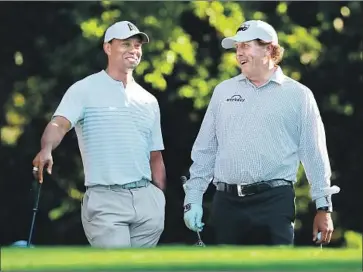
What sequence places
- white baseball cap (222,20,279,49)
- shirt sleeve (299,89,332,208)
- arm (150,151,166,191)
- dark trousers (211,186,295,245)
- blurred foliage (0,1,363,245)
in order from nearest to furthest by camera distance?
dark trousers (211,186,295,245) → shirt sleeve (299,89,332,208) → white baseball cap (222,20,279,49) → arm (150,151,166,191) → blurred foliage (0,1,363,245)

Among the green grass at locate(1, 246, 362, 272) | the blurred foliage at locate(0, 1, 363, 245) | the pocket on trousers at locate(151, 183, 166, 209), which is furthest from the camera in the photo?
the blurred foliage at locate(0, 1, 363, 245)

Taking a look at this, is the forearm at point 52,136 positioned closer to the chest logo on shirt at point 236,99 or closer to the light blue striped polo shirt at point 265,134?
the light blue striped polo shirt at point 265,134

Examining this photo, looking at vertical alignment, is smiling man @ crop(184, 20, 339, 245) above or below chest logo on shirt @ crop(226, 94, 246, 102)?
below

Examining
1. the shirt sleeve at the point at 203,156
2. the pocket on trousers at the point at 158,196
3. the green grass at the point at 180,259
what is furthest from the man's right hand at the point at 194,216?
the green grass at the point at 180,259

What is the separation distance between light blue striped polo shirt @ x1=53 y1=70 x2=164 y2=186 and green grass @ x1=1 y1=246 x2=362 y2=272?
285 cm

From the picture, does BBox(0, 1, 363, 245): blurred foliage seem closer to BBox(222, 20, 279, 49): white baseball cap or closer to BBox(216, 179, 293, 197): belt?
BBox(222, 20, 279, 49): white baseball cap

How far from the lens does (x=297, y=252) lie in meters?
3.79

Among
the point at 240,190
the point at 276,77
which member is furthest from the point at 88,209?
the point at 276,77

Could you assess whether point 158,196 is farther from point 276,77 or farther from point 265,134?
point 276,77

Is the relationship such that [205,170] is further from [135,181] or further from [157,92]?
[157,92]

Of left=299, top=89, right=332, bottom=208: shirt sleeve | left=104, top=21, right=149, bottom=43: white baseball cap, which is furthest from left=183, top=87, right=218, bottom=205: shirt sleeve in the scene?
left=104, top=21, right=149, bottom=43: white baseball cap

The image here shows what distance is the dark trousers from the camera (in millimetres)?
6387

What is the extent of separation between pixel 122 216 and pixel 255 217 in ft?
2.55

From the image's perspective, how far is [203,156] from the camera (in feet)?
22.0
